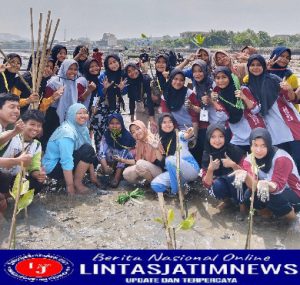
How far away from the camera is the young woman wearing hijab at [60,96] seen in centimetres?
535

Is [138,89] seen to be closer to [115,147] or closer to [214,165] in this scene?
[115,147]

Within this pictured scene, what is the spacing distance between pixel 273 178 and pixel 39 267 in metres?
2.47

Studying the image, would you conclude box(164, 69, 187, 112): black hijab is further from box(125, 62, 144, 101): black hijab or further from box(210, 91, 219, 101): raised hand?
box(125, 62, 144, 101): black hijab

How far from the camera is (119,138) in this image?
5.47m

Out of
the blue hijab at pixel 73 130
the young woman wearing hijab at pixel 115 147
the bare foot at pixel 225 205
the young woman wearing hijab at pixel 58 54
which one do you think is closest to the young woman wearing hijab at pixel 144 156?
the young woman wearing hijab at pixel 115 147

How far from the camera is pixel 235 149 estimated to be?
464 cm

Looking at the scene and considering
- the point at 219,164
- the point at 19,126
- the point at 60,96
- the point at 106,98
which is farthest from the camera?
the point at 106,98

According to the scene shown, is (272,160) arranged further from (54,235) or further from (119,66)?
(119,66)

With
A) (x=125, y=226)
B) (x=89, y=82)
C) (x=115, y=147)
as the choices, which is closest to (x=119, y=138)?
(x=115, y=147)

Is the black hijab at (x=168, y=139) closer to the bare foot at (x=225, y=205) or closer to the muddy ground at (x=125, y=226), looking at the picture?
the muddy ground at (x=125, y=226)

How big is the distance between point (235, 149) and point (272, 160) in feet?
2.53

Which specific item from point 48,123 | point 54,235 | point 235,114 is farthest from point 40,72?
Answer: point 235,114

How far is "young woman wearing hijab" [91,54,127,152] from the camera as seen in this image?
19.5 feet

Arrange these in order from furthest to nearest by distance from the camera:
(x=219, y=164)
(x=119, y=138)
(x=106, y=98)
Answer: (x=106, y=98)
(x=119, y=138)
(x=219, y=164)
